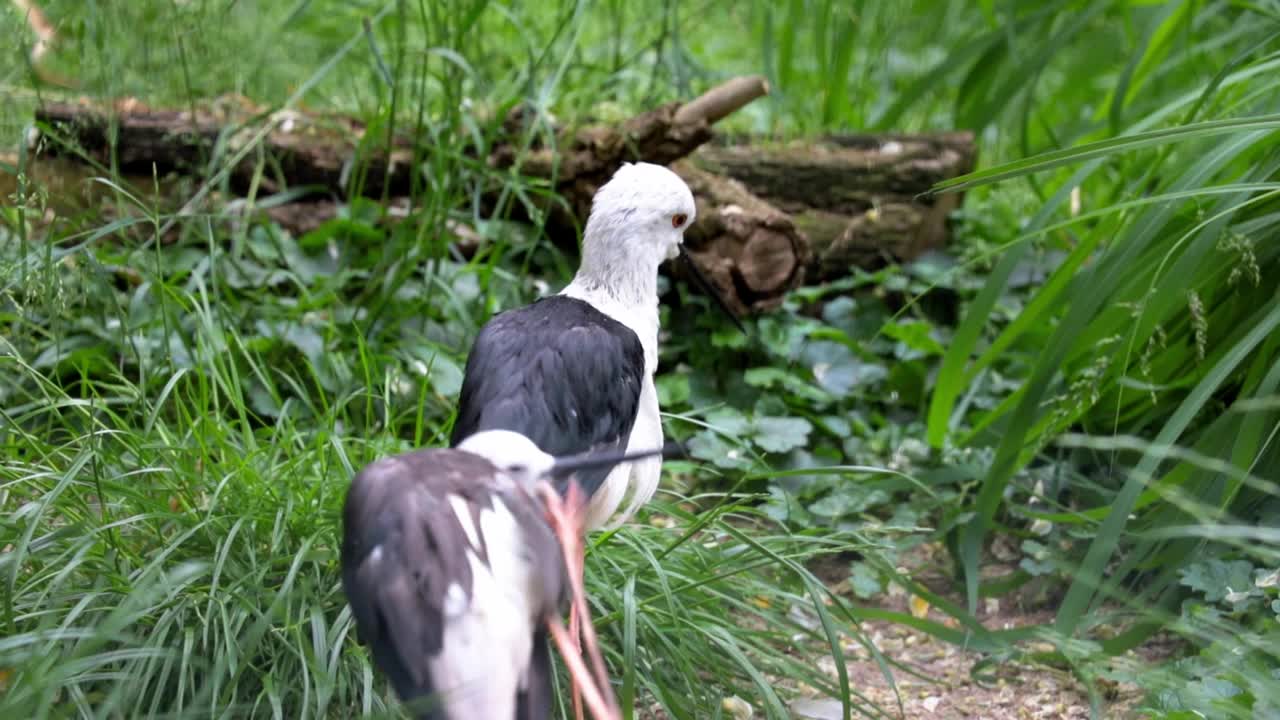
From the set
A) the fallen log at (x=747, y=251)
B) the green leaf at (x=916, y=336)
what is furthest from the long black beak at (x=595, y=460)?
the green leaf at (x=916, y=336)

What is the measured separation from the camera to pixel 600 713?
147cm

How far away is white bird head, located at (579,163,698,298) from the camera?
7.79 ft

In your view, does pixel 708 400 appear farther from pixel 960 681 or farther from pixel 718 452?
pixel 960 681

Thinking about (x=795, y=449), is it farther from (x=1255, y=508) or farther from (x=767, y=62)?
(x=767, y=62)

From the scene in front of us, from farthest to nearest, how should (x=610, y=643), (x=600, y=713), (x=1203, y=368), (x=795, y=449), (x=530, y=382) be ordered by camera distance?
(x=795, y=449) < (x=1203, y=368) < (x=610, y=643) < (x=530, y=382) < (x=600, y=713)

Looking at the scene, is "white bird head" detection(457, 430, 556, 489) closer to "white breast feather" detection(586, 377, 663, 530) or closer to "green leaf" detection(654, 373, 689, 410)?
"white breast feather" detection(586, 377, 663, 530)

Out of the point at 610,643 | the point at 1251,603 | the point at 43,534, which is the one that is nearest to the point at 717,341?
the point at 610,643

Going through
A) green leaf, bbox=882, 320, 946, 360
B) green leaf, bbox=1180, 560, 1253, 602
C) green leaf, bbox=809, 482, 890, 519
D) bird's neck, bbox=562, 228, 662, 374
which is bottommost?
green leaf, bbox=809, 482, 890, 519

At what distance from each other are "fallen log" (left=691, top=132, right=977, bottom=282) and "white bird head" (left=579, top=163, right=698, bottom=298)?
104cm

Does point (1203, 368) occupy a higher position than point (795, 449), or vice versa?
point (1203, 368)

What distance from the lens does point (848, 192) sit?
348 cm

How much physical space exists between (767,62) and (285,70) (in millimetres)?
1600

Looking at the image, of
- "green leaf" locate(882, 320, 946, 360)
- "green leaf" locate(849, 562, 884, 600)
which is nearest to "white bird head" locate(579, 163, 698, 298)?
"green leaf" locate(849, 562, 884, 600)

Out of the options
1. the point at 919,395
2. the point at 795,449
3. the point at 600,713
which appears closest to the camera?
the point at 600,713
